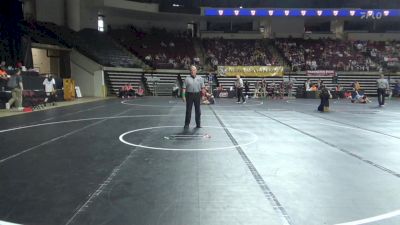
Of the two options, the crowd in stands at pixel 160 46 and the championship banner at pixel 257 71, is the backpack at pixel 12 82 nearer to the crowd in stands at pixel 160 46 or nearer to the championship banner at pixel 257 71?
the crowd in stands at pixel 160 46

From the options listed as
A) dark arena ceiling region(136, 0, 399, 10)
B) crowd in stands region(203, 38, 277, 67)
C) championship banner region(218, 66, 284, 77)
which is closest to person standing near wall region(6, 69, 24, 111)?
championship banner region(218, 66, 284, 77)

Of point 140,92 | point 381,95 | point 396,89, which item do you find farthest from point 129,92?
point 396,89

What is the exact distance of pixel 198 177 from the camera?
5152 millimetres

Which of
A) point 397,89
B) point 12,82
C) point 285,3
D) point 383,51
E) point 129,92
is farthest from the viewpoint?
point 383,51

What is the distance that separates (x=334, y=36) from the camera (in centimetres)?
3959

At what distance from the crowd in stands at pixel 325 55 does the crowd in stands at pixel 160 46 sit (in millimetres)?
9144

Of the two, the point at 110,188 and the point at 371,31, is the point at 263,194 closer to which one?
the point at 110,188

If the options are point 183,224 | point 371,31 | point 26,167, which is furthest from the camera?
point 371,31

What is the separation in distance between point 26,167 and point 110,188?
1.85 meters

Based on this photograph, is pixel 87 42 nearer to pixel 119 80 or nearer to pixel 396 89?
pixel 119 80

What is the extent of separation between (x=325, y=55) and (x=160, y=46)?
15.9 meters

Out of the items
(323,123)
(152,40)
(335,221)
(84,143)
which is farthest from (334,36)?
(335,221)

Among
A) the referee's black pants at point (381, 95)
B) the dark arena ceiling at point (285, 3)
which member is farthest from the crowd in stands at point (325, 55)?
the referee's black pants at point (381, 95)

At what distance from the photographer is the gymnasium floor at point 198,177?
375 centimetres
